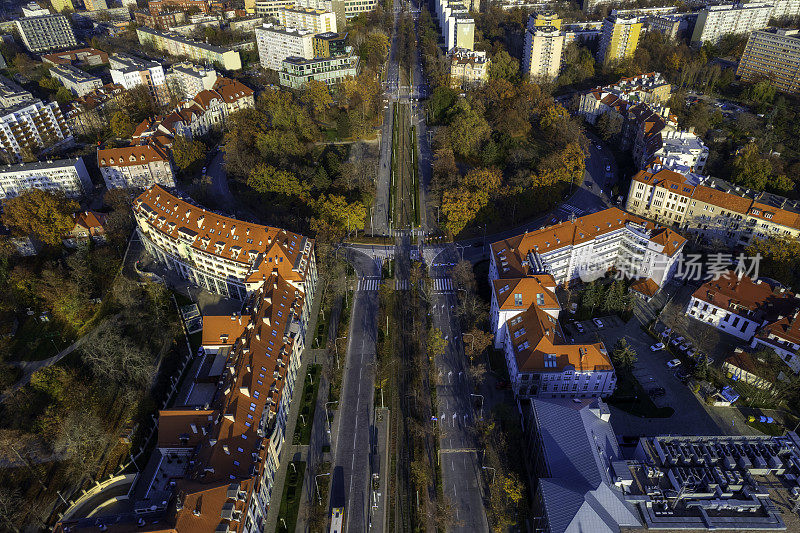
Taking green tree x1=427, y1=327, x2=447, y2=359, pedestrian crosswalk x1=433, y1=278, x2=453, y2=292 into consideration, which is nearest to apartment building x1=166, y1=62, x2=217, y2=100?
pedestrian crosswalk x1=433, y1=278, x2=453, y2=292

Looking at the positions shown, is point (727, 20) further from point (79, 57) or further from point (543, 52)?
point (79, 57)

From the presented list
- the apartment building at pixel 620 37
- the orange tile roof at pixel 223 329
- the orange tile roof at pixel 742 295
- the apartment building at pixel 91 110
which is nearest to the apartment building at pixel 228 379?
the orange tile roof at pixel 223 329

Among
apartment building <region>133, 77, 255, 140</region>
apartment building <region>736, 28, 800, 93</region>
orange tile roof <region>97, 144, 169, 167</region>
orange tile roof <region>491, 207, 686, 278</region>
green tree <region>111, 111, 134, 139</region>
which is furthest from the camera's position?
apartment building <region>736, 28, 800, 93</region>

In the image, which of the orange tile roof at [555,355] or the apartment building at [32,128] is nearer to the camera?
the orange tile roof at [555,355]

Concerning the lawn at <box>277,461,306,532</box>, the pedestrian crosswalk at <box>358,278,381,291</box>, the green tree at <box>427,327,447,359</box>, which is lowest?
the lawn at <box>277,461,306,532</box>

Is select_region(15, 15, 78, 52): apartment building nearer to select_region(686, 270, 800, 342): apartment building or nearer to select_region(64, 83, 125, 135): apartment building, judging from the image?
select_region(64, 83, 125, 135): apartment building

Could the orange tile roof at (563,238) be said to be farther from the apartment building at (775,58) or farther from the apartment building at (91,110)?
the apartment building at (91,110)
